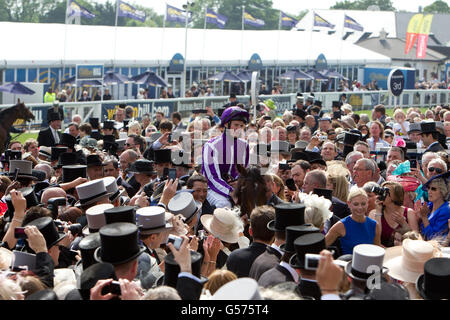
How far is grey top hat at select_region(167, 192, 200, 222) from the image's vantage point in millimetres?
5809

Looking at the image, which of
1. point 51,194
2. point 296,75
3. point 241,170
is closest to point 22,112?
point 51,194

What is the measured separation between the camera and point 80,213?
6.30m

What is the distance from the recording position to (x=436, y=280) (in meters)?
3.67

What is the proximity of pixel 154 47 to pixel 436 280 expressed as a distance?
114 feet

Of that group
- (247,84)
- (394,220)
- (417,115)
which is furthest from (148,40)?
(394,220)

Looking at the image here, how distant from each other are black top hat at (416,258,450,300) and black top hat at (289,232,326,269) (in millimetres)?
641

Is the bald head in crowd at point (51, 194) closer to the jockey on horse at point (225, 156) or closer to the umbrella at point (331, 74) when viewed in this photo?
the jockey on horse at point (225, 156)

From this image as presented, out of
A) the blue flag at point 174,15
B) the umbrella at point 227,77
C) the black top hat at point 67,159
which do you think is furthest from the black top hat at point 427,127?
the umbrella at point 227,77

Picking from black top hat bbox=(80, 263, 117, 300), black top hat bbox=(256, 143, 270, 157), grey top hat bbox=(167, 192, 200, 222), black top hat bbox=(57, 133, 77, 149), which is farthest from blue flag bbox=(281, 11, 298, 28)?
black top hat bbox=(80, 263, 117, 300)

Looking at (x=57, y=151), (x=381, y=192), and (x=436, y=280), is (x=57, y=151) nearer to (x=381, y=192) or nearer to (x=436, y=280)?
(x=381, y=192)

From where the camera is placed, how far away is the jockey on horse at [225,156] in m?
7.26

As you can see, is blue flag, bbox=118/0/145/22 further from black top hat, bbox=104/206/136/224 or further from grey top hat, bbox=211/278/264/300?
grey top hat, bbox=211/278/264/300

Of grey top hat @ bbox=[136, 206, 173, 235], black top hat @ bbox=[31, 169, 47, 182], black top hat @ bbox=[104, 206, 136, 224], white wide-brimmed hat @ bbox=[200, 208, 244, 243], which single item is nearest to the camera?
black top hat @ bbox=[104, 206, 136, 224]

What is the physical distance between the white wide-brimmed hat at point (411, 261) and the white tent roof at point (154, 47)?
2663 centimetres
